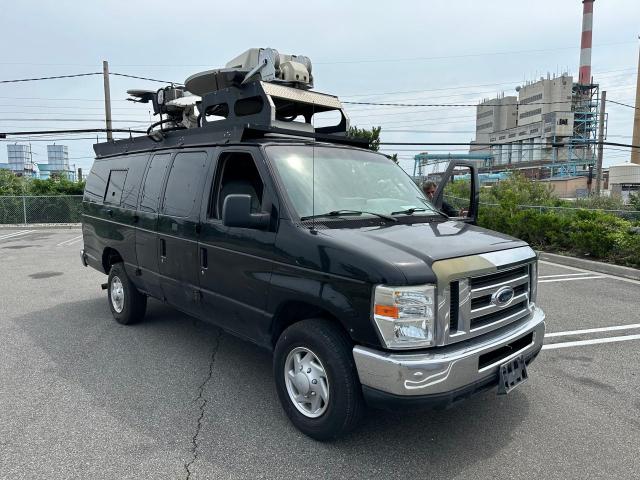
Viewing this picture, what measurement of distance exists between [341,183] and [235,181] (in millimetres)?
933

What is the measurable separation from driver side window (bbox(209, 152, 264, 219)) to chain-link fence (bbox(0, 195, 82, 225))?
20571 mm

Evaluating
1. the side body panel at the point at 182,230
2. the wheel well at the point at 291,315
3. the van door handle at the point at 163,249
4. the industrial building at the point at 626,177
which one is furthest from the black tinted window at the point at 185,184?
the industrial building at the point at 626,177

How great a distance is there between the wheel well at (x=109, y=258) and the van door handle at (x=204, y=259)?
2.33m

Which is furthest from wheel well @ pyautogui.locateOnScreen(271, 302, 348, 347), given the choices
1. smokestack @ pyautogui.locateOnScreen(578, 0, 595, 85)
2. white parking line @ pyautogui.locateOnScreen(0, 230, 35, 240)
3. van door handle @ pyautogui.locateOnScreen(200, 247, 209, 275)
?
smokestack @ pyautogui.locateOnScreen(578, 0, 595, 85)

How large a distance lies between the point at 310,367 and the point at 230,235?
1300 millimetres

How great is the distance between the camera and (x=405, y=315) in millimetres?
2738

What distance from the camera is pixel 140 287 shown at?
540 cm

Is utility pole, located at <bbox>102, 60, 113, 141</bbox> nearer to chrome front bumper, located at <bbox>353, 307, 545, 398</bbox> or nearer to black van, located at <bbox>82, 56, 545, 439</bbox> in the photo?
black van, located at <bbox>82, 56, 545, 439</bbox>

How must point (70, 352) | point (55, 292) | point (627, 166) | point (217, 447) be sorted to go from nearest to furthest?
point (217, 447) → point (70, 352) → point (55, 292) → point (627, 166)

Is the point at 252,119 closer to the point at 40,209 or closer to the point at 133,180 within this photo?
the point at 133,180

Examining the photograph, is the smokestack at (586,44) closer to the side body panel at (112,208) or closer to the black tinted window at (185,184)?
the side body panel at (112,208)

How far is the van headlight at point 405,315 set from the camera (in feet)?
8.96

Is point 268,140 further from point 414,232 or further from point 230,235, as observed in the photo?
point 414,232

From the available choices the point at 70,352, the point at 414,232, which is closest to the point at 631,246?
the point at 414,232
